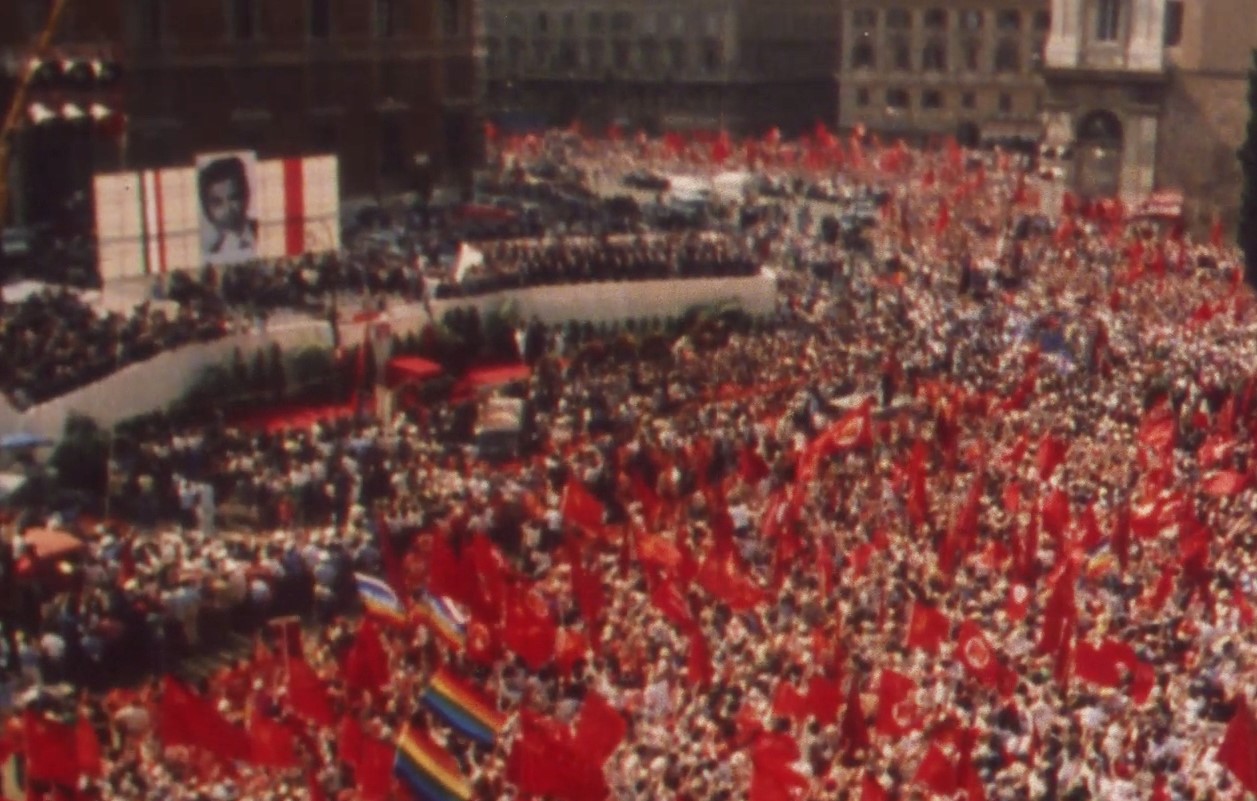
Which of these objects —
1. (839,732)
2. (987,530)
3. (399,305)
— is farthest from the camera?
(399,305)

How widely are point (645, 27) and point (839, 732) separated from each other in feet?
278

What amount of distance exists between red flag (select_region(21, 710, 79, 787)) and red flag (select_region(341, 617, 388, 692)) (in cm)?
310

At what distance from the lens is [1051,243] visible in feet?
171

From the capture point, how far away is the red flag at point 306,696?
60.3 feet

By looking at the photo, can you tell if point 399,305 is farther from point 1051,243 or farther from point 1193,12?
point 1193,12

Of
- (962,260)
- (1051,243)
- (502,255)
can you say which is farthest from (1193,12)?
(502,255)

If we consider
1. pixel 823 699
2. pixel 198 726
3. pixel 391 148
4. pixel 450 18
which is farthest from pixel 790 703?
pixel 450 18

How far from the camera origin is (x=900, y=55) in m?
93.4

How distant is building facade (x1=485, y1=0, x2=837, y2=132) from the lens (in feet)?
319

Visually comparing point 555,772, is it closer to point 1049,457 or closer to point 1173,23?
point 1049,457

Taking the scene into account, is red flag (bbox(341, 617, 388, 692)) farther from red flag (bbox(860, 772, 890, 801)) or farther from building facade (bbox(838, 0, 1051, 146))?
building facade (bbox(838, 0, 1051, 146))

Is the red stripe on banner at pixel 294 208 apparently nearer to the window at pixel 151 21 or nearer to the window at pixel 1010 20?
the window at pixel 151 21

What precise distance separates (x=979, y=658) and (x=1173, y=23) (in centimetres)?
4819

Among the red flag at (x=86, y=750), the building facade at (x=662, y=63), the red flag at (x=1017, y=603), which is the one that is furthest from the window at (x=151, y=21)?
the building facade at (x=662, y=63)
